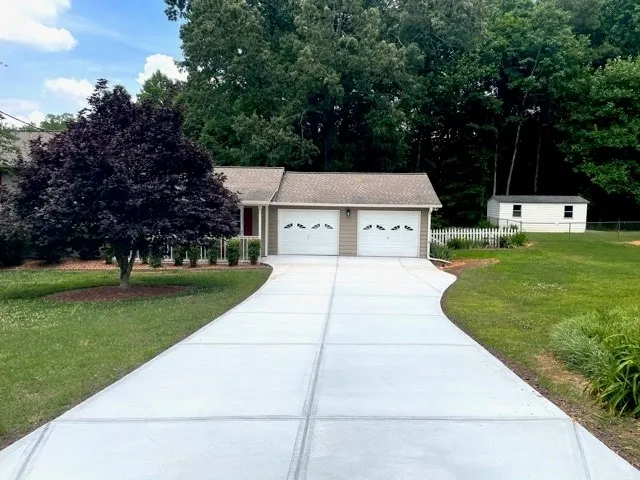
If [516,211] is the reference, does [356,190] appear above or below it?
above

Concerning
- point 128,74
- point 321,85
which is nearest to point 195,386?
point 128,74

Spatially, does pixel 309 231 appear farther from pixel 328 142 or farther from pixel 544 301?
pixel 328 142

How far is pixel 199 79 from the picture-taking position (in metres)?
28.0

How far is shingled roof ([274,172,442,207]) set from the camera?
19.7 meters

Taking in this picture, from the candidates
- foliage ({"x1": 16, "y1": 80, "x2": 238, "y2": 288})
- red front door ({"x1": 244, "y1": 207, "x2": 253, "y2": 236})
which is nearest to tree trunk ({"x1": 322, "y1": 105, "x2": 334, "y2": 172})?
red front door ({"x1": 244, "y1": 207, "x2": 253, "y2": 236})

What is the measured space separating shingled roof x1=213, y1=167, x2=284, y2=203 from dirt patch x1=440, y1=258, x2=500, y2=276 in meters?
6.71

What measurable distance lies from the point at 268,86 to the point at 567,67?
1874cm

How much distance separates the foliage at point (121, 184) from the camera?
10727 millimetres

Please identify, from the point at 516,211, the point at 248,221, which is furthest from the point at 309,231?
the point at 516,211

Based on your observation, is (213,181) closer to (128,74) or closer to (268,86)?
(128,74)

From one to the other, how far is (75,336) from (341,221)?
13.5m

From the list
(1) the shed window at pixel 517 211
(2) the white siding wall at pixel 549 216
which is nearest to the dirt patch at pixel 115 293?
(2) the white siding wall at pixel 549 216

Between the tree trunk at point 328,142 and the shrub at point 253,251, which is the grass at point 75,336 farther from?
the tree trunk at point 328,142

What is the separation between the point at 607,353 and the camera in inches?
209
